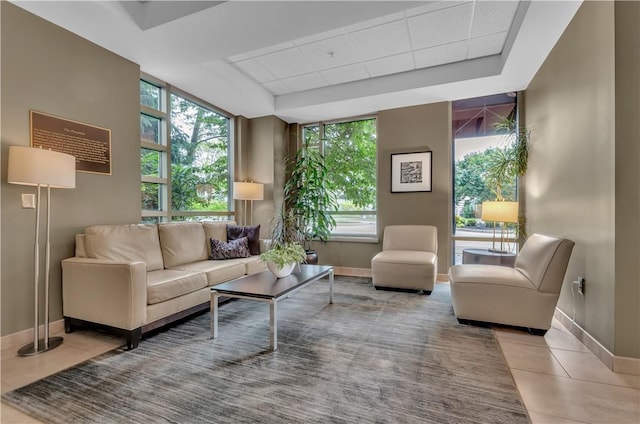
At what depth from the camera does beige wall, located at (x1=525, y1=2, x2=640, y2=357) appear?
1.94m

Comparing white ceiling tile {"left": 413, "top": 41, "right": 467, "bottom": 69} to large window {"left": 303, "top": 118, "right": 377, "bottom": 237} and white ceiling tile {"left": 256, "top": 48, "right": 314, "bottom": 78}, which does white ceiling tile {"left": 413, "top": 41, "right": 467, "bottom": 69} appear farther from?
large window {"left": 303, "top": 118, "right": 377, "bottom": 237}

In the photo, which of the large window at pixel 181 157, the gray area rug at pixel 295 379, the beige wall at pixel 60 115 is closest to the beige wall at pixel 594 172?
the gray area rug at pixel 295 379

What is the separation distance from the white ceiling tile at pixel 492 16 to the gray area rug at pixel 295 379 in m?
2.97

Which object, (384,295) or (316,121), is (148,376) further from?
(316,121)

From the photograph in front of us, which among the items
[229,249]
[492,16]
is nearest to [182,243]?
[229,249]

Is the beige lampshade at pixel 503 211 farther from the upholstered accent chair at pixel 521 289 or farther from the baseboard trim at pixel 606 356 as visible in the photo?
the baseboard trim at pixel 606 356

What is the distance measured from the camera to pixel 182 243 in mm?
3438

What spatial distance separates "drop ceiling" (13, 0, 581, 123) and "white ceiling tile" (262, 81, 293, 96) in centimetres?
3

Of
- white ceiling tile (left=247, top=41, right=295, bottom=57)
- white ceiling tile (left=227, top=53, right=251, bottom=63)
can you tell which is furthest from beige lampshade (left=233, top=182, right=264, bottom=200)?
white ceiling tile (left=247, top=41, right=295, bottom=57)

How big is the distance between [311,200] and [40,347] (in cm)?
365

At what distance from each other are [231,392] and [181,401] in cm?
27

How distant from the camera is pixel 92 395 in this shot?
66.7 inches

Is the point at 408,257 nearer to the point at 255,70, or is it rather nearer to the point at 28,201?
the point at 255,70

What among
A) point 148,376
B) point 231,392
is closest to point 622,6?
point 231,392
